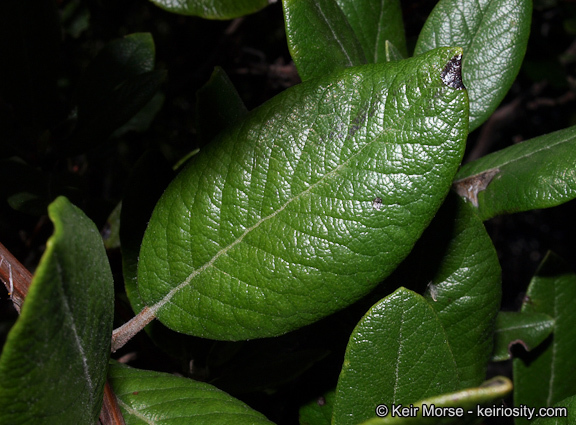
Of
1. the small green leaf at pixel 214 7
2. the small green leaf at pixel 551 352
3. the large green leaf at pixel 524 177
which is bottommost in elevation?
the small green leaf at pixel 551 352

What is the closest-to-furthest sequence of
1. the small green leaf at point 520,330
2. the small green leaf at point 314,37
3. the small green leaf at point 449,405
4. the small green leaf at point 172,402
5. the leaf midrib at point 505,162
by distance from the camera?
1. the small green leaf at point 449,405
2. the small green leaf at point 172,402
3. the small green leaf at point 314,37
4. the leaf midrib at point 505,162
5. the small green leaf at point 520,330

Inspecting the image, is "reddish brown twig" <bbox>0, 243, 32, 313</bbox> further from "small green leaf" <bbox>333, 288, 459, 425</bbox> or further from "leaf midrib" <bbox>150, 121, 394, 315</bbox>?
"small green leaf" <bbox>333, 288, 459, 425</bbox>

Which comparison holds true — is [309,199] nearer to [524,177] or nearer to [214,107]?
[214,107]

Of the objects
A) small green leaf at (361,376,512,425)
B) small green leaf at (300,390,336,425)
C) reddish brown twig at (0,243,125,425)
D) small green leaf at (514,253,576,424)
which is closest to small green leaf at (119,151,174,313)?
reddish brown twig at (0,243,125,425)

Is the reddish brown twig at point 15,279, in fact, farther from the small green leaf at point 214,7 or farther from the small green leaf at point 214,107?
the small green leaf at point 214,7

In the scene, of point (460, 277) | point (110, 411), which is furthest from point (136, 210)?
point (460, 277)

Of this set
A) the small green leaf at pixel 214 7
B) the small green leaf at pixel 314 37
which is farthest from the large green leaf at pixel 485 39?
the small green leaf at pixel 214 7
